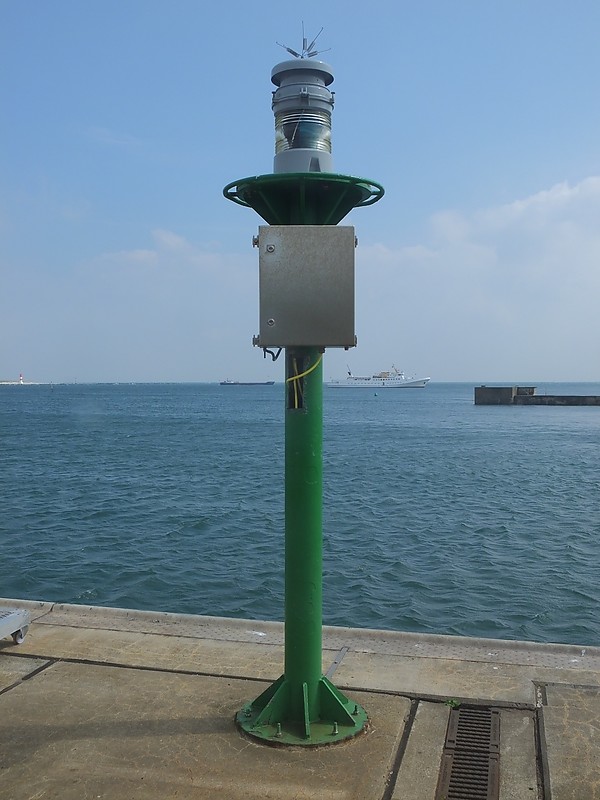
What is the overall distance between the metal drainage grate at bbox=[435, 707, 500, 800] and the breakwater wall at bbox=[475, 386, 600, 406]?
338ft

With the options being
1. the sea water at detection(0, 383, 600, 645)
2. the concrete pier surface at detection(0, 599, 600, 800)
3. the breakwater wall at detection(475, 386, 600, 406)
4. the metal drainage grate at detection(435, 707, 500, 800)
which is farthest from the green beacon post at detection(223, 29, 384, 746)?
the breakwater wall at detection(475, 386, 600, 406)

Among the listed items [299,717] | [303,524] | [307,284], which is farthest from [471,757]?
[307,284]

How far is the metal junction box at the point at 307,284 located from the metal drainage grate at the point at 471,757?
2558 millimetres

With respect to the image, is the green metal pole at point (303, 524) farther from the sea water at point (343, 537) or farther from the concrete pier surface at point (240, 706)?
the sea water at point (343, 537)

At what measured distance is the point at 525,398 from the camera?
10431 cm

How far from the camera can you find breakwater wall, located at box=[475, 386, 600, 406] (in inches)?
4122

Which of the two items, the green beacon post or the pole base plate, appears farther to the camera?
the pole base plate

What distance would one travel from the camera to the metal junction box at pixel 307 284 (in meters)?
4.80

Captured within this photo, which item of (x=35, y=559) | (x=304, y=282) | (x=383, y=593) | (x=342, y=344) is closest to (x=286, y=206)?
(x=304, y=282)

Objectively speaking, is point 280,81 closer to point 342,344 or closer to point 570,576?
point 342,344

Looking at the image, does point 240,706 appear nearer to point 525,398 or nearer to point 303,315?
point 303,315

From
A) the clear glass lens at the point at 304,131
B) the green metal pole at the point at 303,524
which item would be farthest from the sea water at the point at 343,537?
the clear glass lens at the point at 304,131

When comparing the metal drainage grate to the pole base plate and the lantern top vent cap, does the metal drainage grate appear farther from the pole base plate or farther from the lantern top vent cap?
the lantern top vent cap

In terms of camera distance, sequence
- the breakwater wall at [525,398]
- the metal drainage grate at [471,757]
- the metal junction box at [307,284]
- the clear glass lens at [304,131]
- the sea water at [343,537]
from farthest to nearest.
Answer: the breakwater wall at [525,398] < the sea water at [343,537] < the clear glass lens at [304,131] < the metal junction box at [307,284] < the metal drainage grate at [471,757]
